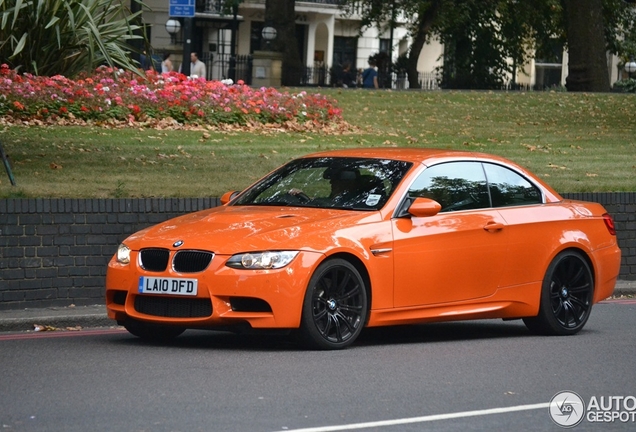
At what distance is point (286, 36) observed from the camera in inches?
1586

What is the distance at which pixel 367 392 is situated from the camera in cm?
823

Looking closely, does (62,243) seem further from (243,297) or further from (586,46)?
(586,46)

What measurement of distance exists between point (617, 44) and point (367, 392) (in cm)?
5211

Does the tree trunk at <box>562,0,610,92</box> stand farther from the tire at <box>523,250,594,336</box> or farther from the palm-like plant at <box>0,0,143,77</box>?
the tire at <box>523,250,594,336</box>

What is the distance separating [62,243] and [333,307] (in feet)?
11.7

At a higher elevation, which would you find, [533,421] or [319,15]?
[319,15]

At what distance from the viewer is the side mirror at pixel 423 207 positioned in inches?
398

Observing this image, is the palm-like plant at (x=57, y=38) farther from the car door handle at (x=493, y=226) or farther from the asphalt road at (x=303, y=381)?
the car door handle at (x=493, y=226)

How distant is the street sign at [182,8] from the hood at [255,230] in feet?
54.2

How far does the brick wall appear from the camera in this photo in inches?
470

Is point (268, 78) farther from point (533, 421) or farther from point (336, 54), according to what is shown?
point (336, 54)

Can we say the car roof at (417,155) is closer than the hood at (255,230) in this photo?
No

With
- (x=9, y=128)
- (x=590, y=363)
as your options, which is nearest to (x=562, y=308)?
(x=590, y=363)

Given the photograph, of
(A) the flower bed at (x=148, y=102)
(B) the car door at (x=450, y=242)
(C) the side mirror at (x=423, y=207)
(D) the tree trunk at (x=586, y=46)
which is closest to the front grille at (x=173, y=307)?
(B) the car door at (x=450, y=242)
